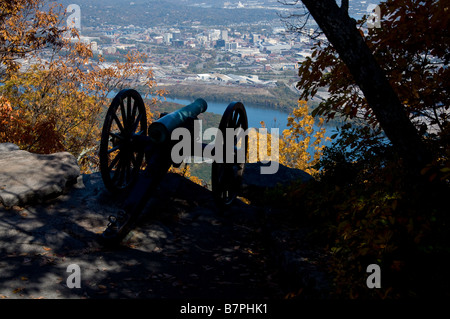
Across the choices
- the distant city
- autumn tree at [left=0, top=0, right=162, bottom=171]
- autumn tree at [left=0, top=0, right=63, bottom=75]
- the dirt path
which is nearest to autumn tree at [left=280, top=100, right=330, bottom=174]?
autumn tree at [left=0, top=0, right=162, bottom=171]

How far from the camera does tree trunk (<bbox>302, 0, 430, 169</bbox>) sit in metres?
3.20

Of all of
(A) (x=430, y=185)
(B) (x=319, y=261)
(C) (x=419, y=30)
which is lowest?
(B) (x=319, y=261)

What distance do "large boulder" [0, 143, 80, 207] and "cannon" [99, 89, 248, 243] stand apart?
0.88 m

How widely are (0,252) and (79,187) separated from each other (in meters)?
2.15

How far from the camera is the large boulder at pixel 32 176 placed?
5.49 metres

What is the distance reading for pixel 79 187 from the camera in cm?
650

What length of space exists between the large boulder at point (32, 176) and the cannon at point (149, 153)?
0.88m

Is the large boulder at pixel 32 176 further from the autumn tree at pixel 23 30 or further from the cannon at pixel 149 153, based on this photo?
the autumn tree at pixel 23 30

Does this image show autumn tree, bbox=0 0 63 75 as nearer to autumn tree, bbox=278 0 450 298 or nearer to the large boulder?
the large boulder

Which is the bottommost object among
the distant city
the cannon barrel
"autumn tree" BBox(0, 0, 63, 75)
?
the cannon barrel

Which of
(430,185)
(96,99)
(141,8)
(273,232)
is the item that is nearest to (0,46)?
(96,99)

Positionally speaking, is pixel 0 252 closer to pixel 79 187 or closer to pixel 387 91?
pixel 79 187

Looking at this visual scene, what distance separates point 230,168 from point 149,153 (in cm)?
133

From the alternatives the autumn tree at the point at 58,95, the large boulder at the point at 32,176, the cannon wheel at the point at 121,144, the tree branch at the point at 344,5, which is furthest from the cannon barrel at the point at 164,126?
the autumn tree at the point at 58,95
